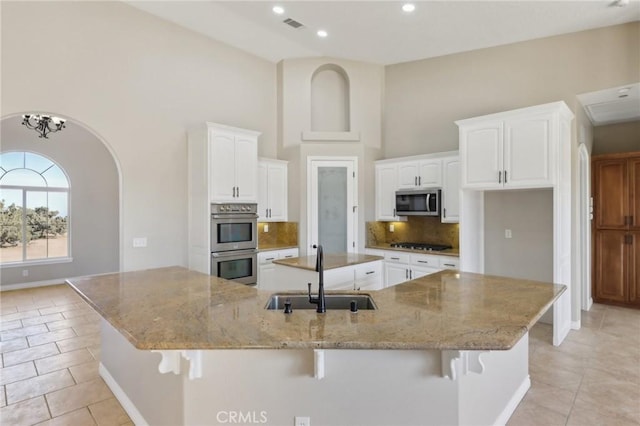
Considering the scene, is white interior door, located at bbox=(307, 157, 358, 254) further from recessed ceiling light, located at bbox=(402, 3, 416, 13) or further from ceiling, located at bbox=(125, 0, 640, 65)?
recessed ceiling light, located at bbox=(402, 3, 416, 13)

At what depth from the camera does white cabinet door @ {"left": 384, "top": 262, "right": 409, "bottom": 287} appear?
5156 mm

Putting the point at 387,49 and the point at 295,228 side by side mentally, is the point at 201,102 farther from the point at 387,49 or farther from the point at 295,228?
the point at 387,49

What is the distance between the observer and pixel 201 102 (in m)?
5.16

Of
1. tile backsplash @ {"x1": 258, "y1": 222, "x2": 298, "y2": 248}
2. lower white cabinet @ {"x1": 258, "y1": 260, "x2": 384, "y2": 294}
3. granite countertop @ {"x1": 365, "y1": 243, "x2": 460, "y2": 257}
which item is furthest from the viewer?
tile backsplash @ {"x1": 258, "y1": 222, "x2": 298, "y2": 248}

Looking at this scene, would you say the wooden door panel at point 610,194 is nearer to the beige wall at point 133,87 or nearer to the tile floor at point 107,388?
the tile floor at point 107,388

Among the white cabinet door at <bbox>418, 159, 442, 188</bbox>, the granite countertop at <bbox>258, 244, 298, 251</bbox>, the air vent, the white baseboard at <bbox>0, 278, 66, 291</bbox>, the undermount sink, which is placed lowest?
the white baseboard at <bbox>0, 278, 66, 291</bbox>

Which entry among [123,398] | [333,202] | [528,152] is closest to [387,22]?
[528,152]

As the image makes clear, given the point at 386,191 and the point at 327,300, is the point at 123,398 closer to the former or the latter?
the point at 327,300

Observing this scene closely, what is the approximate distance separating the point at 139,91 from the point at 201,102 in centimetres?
88

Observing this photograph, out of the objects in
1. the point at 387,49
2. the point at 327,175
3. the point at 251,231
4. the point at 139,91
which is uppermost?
the point at 387,49

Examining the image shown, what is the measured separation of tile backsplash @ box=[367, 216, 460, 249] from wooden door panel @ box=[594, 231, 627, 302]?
2.29 m

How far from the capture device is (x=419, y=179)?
5355mm

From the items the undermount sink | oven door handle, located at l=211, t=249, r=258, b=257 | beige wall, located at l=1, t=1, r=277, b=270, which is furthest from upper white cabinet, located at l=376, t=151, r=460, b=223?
the undermount sink

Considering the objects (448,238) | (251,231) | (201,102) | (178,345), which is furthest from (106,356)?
(448,238)
